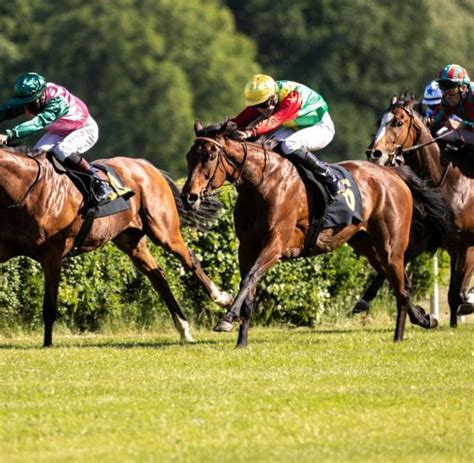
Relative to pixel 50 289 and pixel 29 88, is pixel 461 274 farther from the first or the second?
pixel 29 88

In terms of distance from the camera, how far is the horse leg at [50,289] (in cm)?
1238

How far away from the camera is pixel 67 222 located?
490 inches

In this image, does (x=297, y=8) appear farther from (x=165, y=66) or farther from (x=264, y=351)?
(x=264, y=351)

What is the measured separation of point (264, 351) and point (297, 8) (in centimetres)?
4412

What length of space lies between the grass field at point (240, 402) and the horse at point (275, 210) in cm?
64

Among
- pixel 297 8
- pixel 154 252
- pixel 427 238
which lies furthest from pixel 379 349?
pixel 297 8

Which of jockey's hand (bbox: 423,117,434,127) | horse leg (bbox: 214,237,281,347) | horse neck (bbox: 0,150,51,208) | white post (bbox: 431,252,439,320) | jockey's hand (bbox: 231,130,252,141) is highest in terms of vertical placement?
jockey's hand (bbox: 231,130,252,141)

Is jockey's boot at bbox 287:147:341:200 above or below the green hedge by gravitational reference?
above

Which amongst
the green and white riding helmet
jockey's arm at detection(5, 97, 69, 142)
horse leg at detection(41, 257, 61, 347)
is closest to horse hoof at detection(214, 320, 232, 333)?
horse leg at detection(41, 257, 61, 347)

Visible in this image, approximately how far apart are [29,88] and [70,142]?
70 cm

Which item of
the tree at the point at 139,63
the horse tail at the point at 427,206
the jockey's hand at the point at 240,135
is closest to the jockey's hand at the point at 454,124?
the horse tail at the point at 427,206

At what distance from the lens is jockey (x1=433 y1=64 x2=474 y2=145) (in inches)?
537

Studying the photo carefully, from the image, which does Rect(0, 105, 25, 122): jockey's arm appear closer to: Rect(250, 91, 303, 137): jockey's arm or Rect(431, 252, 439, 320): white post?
Rect(250, 91, 303, 137): jockey's arm

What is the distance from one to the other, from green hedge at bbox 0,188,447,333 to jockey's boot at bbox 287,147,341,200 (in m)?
2.61
